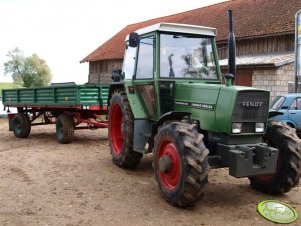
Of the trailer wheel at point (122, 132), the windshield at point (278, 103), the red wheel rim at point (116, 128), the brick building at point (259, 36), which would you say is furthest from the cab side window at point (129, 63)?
the brick building at point (259, 36)

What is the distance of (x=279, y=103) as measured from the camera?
1162 centimetres

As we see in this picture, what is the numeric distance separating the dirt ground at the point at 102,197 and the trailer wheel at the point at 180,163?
0.23 meters

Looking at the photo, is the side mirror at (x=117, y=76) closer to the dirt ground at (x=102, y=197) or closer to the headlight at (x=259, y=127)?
the dirt ground at (x=102, y=197)

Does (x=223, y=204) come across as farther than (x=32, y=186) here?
No

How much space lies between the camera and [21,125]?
12453 mm

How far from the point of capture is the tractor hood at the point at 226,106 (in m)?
5.22

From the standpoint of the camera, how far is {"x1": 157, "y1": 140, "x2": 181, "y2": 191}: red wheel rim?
5.32m

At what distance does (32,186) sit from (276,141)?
12.5 feet

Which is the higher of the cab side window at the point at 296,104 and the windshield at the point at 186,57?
the windshield at the point at 186,57

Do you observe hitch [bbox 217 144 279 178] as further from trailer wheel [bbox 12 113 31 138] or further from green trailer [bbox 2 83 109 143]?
trailer wheel [bbox 12 113 31 138]

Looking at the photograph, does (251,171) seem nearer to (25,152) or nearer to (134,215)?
(134,215)

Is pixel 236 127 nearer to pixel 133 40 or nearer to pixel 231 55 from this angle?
pixel 231 55

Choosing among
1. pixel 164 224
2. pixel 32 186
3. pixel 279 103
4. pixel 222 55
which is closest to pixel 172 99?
pixel 164 224

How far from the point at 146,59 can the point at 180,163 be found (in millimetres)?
2244
